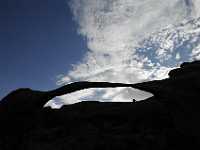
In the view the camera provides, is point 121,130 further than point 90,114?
No

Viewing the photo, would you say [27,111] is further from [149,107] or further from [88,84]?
[149,107]

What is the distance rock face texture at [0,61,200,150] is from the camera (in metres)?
7.95

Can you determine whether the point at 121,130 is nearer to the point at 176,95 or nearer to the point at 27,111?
the point at 176,95

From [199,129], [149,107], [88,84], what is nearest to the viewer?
[199,129]

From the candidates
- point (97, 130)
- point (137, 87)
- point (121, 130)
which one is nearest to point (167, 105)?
point (137, 87)

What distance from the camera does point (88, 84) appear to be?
27.4ft

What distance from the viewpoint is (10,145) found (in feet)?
28.1

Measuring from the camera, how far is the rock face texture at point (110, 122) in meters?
7.95

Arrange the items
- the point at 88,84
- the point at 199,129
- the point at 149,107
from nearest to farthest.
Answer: the point at 199,129 → the point at 88,84 → the point at 149,107

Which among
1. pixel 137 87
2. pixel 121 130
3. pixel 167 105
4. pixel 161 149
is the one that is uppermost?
pixel 137 87

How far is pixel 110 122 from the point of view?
920 cm

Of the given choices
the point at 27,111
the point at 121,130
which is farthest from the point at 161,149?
the point at 27,111

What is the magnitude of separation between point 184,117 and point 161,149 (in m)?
1.02

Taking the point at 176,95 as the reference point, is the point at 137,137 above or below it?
below
